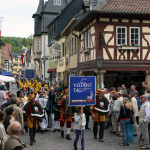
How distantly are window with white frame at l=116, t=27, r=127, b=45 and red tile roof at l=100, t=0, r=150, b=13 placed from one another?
4.05 ft

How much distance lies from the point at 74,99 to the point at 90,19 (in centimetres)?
1312

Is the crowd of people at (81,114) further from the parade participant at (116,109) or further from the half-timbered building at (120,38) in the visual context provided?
the half-timbered building at (120,38)

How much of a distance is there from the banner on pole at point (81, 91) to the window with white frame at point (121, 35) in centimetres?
1126

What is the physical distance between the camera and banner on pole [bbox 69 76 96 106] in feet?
28.6

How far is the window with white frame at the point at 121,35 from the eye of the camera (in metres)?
19.8

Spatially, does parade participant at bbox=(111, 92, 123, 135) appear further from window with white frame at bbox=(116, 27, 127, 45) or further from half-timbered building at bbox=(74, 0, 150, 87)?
window with white frame at bbox=(116, 27, 127, 45)

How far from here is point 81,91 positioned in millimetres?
8844

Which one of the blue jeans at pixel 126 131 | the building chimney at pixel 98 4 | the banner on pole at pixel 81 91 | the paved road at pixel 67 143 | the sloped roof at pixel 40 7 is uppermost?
the sloped roof at pixel 40 7

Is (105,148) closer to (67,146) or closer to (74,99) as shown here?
(67,146)

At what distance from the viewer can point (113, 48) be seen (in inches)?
776

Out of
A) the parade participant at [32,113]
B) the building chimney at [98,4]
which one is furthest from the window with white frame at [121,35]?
the parade participant at [32,113]

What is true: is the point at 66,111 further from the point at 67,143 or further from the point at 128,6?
the point at 128,6

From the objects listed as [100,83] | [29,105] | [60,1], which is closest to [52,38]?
[60,1]

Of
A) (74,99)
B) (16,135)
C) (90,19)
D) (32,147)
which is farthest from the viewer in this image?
(90,19)
